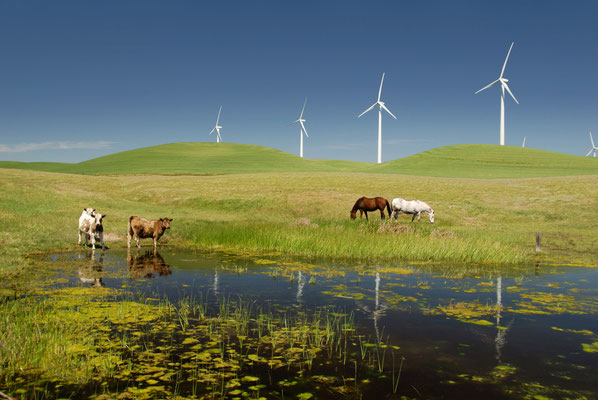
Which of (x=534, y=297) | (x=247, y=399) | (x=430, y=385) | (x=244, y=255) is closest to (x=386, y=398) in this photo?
(x=430, y=385)

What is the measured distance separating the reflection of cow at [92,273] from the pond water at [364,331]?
0.12 feet

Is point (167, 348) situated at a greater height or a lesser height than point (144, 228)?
lesser

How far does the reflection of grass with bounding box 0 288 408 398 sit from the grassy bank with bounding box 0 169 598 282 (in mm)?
7963

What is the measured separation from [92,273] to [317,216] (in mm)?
25783

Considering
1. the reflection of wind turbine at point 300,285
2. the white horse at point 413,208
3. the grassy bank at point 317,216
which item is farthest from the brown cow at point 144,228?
the white horse at point 413,208

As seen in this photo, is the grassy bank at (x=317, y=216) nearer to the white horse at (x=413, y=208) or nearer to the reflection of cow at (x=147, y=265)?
the white horse at (x=413, y=208)

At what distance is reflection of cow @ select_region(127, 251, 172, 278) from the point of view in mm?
16922

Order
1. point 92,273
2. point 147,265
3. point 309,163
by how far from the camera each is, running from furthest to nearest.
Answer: point 309,163 → point 147,265 → point 92,273

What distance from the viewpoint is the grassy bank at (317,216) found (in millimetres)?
22312

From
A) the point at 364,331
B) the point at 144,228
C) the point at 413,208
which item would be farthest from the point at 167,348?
the point at 413,208

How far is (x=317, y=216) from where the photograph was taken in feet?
133

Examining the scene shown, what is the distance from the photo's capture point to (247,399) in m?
7.18

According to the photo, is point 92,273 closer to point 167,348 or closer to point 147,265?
point 147,265

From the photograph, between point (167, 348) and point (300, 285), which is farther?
point (300, 285)
